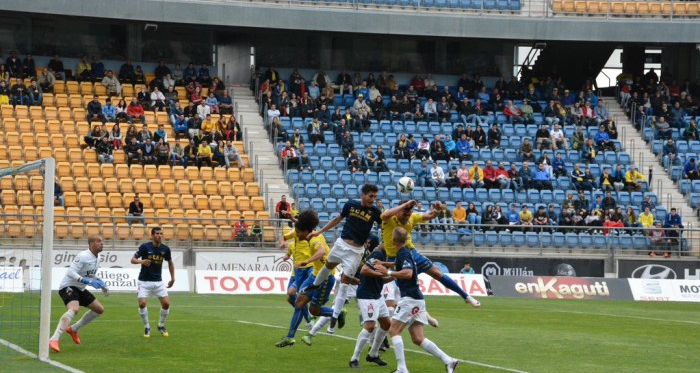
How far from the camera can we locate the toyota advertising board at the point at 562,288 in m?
38.0

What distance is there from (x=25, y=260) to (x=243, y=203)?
10.7 meters

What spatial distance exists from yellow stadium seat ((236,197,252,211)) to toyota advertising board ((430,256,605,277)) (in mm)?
6740

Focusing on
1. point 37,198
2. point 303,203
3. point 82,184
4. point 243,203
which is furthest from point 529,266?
point 37,198

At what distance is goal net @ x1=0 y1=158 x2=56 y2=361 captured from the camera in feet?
56.4

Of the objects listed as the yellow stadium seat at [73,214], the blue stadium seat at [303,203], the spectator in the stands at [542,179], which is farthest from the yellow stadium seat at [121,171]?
the spectator in the stands at [542,179]

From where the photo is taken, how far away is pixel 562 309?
105 feet

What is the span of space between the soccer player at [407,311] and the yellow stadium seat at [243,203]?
25.9 metres

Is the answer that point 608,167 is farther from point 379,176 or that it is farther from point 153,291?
point 153,291

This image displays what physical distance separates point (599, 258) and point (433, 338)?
19860 mm

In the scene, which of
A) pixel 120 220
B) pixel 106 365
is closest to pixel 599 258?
pixel 120 220

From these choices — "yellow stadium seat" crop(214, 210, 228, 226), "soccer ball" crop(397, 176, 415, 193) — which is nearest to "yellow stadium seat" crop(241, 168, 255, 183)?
"yellow stadium seat" crop(214, 210, 228, 226)

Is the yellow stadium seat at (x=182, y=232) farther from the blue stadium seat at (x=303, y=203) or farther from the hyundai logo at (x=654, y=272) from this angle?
the hyundai logo at (x=654, y=272)

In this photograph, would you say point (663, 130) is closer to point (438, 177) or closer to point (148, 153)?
point (438, 177)

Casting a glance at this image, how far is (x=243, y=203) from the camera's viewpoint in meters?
41.0
